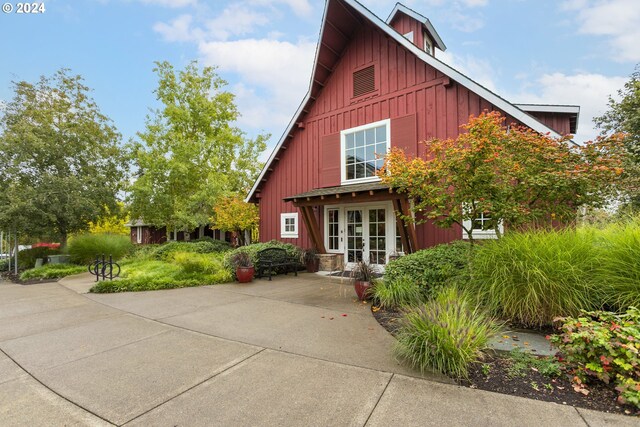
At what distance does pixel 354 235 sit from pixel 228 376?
743 centimetres

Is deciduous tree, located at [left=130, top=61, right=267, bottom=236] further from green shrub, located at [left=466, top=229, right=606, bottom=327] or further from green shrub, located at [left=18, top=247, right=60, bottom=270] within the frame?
green shrub, located at [left=466, top=229, right=606, bottom=327]

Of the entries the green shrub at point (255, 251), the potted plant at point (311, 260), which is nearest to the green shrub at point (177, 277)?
the green shrub at point (255, 251)

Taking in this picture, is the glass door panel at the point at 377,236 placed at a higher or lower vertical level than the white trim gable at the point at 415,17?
lower

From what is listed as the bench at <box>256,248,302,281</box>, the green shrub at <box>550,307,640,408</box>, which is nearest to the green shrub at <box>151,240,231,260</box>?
the bench at <box>256,248,302,281</box>

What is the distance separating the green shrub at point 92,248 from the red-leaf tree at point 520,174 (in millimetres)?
14940

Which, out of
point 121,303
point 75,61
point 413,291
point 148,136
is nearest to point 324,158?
point 413,291

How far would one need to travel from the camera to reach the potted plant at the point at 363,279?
6.16 metres

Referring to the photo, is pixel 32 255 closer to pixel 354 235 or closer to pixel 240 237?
pixel 240 237

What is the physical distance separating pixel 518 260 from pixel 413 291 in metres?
1.77

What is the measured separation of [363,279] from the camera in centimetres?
627

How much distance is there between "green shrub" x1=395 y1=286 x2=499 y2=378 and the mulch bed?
131 millimetres

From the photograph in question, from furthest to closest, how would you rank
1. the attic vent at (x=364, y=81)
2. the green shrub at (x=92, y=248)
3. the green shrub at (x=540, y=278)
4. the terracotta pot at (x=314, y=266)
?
the green shrub at (x=92, y=248) < the terracotta pot at (x=314, y=266) < the attic vent at (x=364, y=81) < the green shrub at (x=540, y=278)

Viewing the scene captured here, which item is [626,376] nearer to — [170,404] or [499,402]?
[499,402]

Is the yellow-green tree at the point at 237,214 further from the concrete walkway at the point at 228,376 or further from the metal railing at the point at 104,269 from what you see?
the concrete walkway at the point at 228,376
